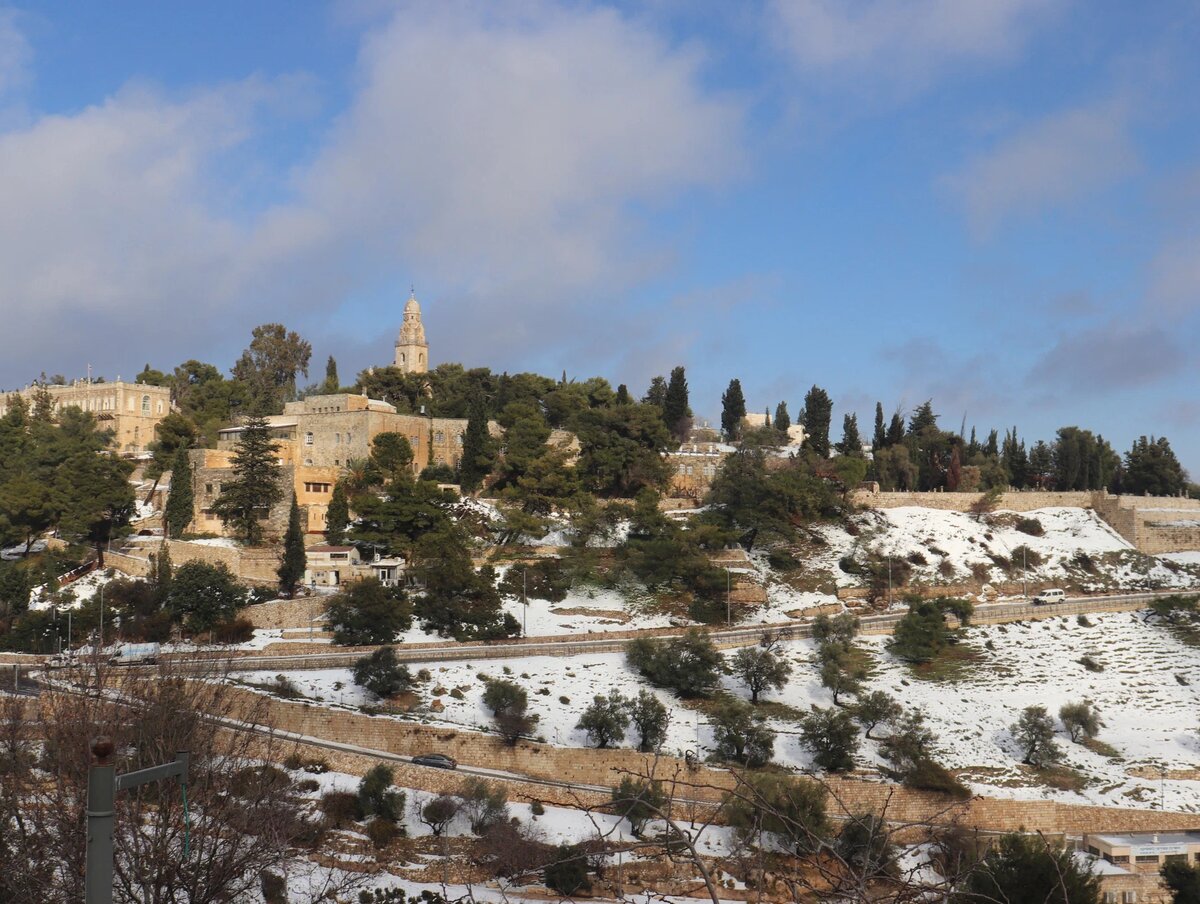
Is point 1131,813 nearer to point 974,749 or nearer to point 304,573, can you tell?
point 974,749

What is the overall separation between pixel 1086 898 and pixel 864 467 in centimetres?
3672

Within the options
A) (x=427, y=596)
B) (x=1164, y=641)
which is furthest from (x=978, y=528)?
(x=427, y=596)

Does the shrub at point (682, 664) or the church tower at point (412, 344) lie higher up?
the church tower at point (412, 344)

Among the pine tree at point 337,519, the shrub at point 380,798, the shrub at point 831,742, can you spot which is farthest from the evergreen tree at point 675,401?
the shrub at point 380,798

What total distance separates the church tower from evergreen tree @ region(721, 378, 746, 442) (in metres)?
19.3

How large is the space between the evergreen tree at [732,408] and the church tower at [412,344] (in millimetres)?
19268

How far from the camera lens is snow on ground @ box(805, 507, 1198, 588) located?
53.2 metres

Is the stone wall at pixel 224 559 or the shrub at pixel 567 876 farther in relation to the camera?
the stone wall at pixel 224 559

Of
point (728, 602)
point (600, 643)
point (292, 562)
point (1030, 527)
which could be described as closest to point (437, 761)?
point (600, 643)

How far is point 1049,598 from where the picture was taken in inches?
1950

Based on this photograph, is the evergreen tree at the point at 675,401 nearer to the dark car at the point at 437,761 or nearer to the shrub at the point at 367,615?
the shrub at the point at 367,615

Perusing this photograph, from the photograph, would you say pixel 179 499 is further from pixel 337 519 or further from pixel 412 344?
pixel 412 344

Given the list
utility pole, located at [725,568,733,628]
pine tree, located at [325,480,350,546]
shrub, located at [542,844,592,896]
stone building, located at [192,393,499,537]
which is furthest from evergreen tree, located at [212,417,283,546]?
shrub, located at [542,844,592,896]

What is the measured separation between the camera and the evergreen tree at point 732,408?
2840 inches
